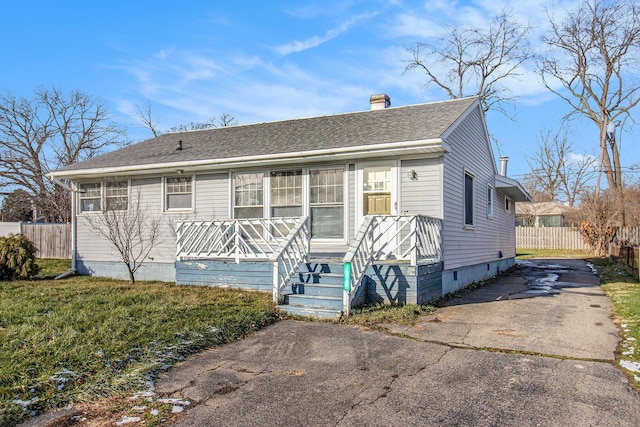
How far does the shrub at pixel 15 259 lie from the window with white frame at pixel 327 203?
25.3 feet

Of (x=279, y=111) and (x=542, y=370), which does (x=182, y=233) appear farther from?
(x=279, y=111)

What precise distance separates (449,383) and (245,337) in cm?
296

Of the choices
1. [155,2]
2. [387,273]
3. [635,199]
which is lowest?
[387,273]

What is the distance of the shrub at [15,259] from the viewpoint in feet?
38.8

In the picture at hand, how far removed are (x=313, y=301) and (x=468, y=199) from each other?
19.3 feet

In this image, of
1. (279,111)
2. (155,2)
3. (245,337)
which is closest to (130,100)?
(279,111)

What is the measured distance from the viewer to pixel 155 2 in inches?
387

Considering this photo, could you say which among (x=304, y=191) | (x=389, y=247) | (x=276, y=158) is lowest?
(x=389, y=247)

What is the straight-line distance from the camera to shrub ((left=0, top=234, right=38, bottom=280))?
11.8 meters

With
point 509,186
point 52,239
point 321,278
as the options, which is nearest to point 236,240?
point 321,278

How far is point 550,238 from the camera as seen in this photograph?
28.8 metres

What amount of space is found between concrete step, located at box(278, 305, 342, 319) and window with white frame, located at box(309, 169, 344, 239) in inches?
117

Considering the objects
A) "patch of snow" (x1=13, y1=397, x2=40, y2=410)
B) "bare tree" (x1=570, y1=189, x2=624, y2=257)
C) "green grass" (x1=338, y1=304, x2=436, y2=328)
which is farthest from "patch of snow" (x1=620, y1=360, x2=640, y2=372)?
"bare tree" (x1=570, y1=189, x2=624, y2=257)

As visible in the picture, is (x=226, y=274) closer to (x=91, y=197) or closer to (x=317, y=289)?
(x=317, y=289)
